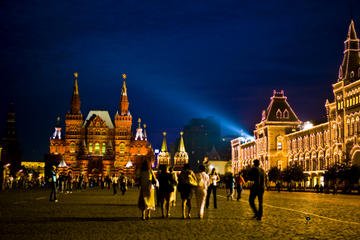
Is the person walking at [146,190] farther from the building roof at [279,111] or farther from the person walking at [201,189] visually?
→ the building roof at [279,111]

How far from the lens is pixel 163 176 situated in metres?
16.6

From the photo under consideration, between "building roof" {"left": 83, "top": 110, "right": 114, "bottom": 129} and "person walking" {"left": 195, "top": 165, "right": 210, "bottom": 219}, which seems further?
"building roof" {"left": 83, "top": 110, "right": 114, "bottom": 129}

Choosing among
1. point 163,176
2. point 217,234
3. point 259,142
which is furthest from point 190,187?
point 259,142

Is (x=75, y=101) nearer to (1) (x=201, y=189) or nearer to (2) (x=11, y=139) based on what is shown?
(2) (x=11, y=139)

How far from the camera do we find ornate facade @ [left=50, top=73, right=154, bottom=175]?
134 m

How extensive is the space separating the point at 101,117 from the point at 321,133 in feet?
262

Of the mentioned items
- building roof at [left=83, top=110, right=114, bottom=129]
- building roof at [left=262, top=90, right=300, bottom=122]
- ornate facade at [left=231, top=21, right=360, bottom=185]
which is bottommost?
ornate facade at [left=231, top=21, right=360, bottom=185]

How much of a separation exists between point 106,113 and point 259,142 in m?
54.8

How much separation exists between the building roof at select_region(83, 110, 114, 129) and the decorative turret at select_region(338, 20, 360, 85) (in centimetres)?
8245

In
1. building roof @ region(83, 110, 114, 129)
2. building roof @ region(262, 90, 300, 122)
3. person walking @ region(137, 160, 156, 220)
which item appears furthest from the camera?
building roof @ region(83, 110, 114, 129)

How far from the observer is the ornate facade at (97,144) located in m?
134

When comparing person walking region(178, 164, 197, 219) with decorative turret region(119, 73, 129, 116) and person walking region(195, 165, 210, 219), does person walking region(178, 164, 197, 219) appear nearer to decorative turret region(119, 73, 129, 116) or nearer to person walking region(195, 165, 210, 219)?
person walking region(195, 165, 210, 219)

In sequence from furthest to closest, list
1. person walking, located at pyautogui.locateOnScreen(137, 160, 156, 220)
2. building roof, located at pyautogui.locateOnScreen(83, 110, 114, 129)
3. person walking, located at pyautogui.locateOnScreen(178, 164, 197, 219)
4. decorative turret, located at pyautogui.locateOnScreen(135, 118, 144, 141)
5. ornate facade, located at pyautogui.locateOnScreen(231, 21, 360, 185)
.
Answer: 1. building roof, located at pyautogui.locateOnScreen(83, 110, 114, 129)
2. decorative turret, located at pyautogui.locateOnScreen(135, 118, 144, 141)
3. ornate facade, located at pyautogui.locateOnScreen(231, 21, 360, 185)
4. person walking, located at pyautogui.locateOnScreen(178, 164, 197, 219)
5. person walking, located at pyautogui.locateOnScreen(137, 160, 156, 220)

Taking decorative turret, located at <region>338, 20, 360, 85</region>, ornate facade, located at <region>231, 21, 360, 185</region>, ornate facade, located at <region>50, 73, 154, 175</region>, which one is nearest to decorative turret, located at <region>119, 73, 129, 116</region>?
ornate facade, located at <region>50, 73, 154, 175</region>
